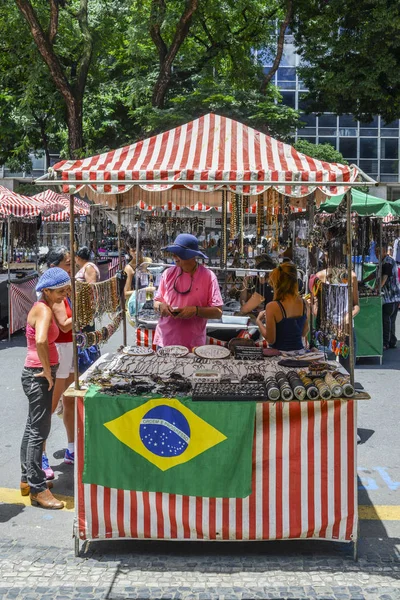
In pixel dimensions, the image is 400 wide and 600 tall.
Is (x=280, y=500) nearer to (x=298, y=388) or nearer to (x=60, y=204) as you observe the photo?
(x=298, y=388)

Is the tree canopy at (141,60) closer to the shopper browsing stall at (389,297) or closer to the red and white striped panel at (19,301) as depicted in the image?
the red and white striped panel at (19,301)

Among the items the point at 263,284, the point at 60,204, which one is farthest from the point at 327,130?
the point at 263,284

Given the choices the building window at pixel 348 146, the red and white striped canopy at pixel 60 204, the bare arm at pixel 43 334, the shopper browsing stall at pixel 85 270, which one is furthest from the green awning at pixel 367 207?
the building window at pixel 348 146

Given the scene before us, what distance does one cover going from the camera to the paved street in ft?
12.3

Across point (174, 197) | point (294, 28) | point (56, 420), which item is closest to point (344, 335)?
point (56, 420)

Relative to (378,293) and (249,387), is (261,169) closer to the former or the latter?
(249,387)

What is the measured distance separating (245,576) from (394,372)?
6291 millimetres

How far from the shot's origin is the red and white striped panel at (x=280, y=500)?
13.4 feet

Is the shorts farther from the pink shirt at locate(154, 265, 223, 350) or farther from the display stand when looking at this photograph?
the display stand

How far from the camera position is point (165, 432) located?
4.09m

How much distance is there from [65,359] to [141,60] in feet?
57.8

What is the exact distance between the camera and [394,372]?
9.61 m

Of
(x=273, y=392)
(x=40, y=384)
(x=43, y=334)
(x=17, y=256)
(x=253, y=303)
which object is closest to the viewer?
(x=273, y=392)

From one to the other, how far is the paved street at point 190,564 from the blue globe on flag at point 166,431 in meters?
0.72
